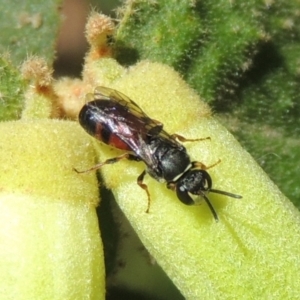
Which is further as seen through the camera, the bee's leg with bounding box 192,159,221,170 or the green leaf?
the green leaf

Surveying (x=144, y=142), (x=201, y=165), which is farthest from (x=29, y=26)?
(x=201, y=165)

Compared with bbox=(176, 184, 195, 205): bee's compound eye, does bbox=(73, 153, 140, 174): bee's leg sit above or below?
below

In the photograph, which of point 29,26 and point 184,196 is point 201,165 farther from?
point 29,26

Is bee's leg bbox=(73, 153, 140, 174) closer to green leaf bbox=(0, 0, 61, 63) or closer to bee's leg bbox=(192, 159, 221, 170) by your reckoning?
bee's leg bbox=(192, 159, 221, 170)

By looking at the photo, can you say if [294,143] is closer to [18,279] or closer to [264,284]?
[264,284]

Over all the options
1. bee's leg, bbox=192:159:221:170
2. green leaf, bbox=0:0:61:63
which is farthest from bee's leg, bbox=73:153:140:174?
green leaf, bbox=0:0:61:63

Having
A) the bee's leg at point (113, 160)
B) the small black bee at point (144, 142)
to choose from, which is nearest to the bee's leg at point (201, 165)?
the small black bee at point (144, 142)

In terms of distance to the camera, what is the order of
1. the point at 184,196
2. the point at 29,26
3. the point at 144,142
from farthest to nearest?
1. the point at 29,26
2. the point at 144,142
3. the point at 184,196

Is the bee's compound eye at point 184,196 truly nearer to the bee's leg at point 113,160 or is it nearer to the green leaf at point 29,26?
the bee's leg at point 113,160
